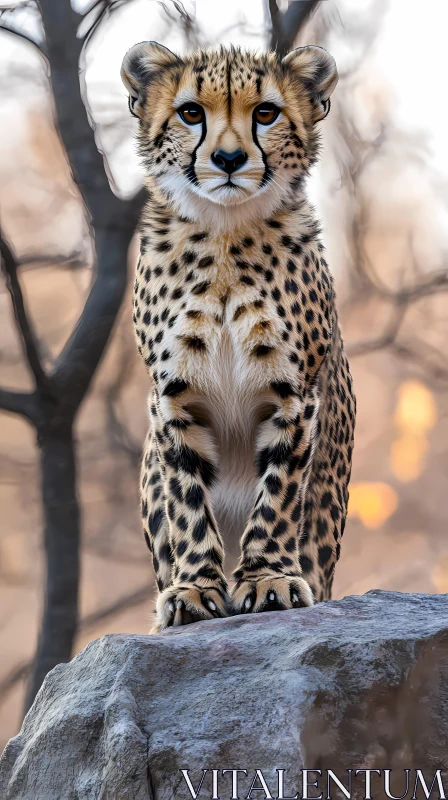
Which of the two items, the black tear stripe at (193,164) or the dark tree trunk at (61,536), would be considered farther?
the dark tree trunk at (61,536)

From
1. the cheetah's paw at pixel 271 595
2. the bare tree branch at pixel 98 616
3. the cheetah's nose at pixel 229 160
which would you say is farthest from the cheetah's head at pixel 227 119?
the bare tree branch at pixel 98 616

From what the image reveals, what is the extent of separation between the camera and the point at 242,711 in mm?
2100

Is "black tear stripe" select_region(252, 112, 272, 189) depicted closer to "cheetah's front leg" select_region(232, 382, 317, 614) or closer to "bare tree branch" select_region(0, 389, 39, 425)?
"cheetah's front leg" select_region(232, 382, 317, 614)

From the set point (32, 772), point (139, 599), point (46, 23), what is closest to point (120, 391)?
point (139, 599)

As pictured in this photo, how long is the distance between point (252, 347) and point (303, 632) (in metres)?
0.87

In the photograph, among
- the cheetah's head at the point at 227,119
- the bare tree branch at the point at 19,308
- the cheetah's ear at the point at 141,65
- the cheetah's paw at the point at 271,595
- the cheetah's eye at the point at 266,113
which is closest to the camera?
the cheetah's paw at the point at 271,595

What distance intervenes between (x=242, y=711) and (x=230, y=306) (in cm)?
117

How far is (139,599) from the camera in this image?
6.41m

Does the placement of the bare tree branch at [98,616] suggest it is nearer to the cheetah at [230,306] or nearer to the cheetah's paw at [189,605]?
the cheetah at [230,306]

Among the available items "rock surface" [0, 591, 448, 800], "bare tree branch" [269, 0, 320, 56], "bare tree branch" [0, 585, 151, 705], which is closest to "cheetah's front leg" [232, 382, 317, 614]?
"rock surface" [0, 591, 448, 800]

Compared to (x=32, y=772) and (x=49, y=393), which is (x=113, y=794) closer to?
(x=32, y=772)

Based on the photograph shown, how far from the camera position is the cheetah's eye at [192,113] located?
2.86m

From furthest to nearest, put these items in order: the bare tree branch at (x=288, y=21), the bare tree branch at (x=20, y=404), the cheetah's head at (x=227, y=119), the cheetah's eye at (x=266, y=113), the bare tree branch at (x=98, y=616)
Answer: the bare tree branch at (x=98, y=616) → the bare tree branch at (x=288, y=21) → the bare tree branch at (x=20, y=404) → the cheetah's eye at (x=266, y=113) → the cheetah's head at (x=227, y=119)

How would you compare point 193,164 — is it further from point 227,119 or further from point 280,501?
point 280,501
